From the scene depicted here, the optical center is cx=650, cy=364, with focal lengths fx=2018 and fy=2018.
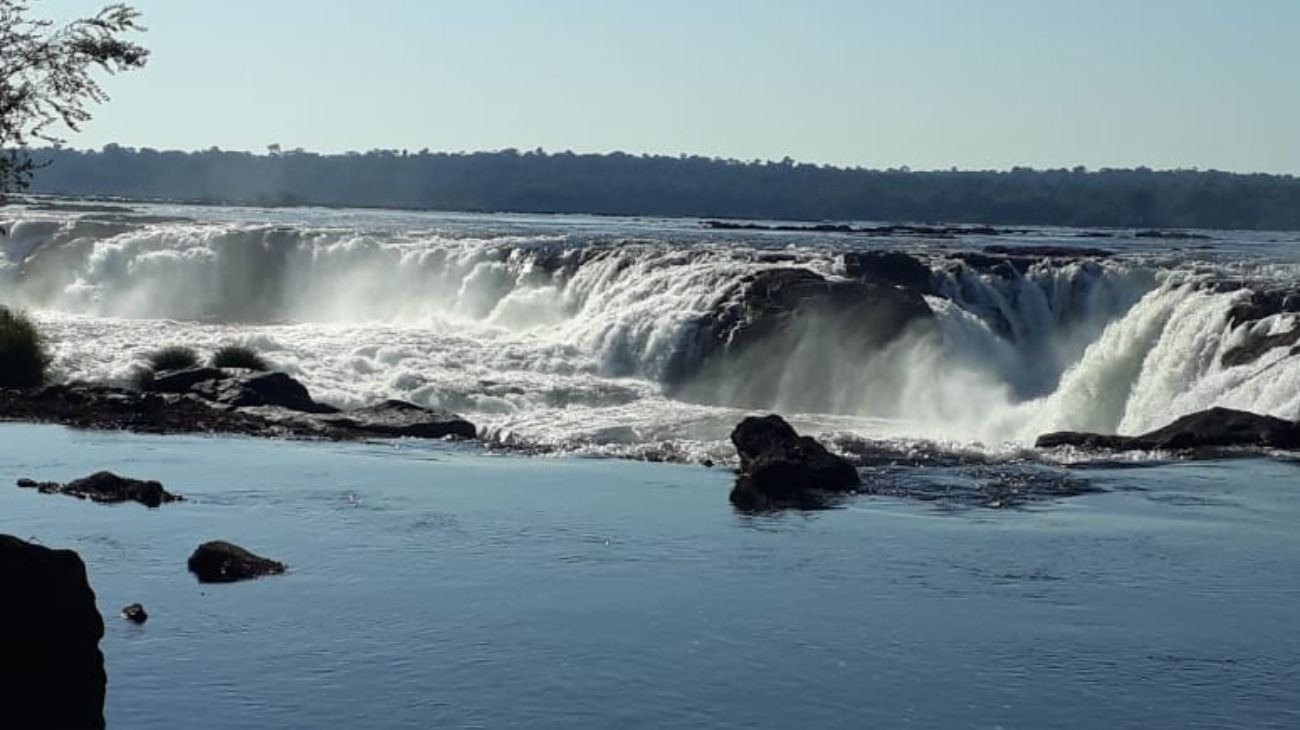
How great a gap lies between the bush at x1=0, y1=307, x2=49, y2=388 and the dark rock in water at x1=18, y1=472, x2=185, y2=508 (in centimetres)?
1161

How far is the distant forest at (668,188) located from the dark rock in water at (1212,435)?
89.1m

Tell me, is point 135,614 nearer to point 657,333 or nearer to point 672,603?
point 672,603

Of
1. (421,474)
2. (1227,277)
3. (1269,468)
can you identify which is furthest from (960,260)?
(421,474)

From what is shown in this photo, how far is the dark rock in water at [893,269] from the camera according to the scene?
45.5 meters

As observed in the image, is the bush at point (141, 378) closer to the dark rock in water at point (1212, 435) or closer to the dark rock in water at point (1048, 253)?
the dark rock in water at point (1212, 435)

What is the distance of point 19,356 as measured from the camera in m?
36.3

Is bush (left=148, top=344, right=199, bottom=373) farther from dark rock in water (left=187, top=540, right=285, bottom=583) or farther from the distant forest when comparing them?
the distant forest

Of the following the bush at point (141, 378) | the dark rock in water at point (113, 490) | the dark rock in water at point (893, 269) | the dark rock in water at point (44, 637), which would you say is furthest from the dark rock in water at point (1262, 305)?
the dark rock in water at point (44, 637)

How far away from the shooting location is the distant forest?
123 m

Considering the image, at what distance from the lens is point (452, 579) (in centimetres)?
2005

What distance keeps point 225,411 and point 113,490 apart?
878 cm

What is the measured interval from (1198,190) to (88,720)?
389 feet

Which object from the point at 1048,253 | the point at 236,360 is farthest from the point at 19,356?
the point at 1048,253

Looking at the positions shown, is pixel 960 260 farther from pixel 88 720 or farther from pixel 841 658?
pixel 88 720
